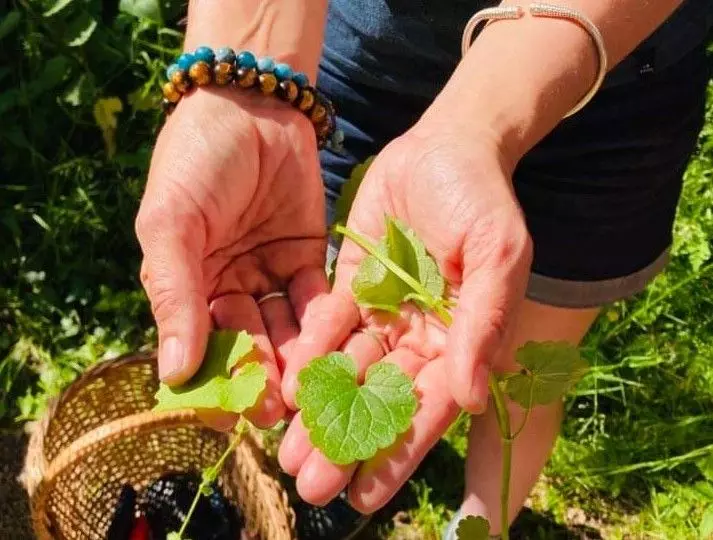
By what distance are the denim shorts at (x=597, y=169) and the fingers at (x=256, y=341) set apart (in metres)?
0.43

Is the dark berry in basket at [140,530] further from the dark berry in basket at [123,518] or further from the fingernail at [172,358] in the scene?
the fingernail at [172,358]

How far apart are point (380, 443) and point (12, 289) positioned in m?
1.57

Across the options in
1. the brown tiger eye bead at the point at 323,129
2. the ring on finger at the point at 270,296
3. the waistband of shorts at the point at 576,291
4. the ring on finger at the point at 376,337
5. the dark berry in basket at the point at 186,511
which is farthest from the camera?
the dark berry in basket at the point at 186,511

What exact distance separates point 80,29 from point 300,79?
1.12m

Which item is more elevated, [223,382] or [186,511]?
[223,382]

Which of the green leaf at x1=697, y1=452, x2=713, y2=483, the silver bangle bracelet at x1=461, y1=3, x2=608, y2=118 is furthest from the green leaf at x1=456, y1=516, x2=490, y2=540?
the green leaf at x1=697, y1=452, x2=713, y2=483

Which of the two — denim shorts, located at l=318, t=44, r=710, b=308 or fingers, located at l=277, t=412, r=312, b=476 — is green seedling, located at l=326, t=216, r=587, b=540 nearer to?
fingers, located at l=277, t=412, r=312, b=476

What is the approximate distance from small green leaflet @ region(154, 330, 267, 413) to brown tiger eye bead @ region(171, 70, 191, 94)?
1.21ft

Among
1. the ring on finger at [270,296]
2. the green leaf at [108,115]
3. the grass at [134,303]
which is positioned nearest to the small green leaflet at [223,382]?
the ring on finger at [270,296]

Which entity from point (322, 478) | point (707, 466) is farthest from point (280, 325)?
point (707, 466)

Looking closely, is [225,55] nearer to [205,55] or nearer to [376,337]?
[205,55]

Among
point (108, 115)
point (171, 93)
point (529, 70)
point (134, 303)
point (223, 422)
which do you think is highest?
point (529, 70)

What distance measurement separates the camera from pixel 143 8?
7.29 ft

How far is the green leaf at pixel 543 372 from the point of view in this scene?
0.96m
